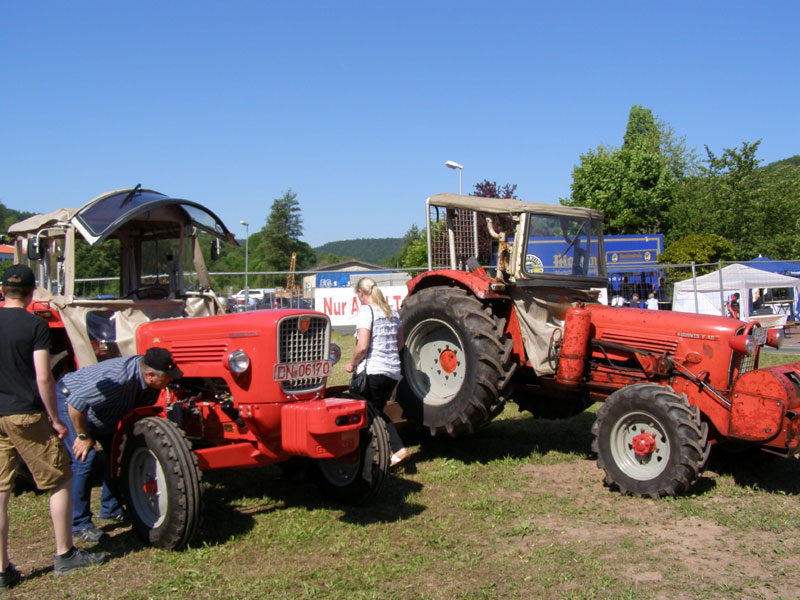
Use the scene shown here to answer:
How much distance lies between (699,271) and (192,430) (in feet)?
67.2

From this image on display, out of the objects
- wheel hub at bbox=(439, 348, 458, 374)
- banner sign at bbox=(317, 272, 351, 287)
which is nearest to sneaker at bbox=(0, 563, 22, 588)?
wheel hub at bbox=(439, 348, 458, 374)

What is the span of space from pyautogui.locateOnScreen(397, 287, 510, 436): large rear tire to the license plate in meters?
1.69

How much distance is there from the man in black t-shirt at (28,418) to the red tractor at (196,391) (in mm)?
518

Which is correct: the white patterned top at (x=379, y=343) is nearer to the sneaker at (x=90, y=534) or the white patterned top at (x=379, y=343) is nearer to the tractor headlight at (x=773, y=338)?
the sneaker at (x=90, y=534)

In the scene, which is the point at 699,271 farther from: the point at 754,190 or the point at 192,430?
the point at 192,430

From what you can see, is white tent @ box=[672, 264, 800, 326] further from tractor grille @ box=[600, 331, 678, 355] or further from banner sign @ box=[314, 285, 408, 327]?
tractor grille @ box=[600, 331, 678, 355]

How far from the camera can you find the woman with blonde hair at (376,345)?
5.48 m

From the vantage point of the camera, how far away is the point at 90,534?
14.3 ft

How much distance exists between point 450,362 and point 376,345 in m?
1.09

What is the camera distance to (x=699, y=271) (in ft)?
71.8

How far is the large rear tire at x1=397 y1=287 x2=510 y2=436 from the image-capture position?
5.86 meters

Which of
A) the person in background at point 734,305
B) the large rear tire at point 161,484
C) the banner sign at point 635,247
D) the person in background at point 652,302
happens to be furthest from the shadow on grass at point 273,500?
the banner sign at point 635,247

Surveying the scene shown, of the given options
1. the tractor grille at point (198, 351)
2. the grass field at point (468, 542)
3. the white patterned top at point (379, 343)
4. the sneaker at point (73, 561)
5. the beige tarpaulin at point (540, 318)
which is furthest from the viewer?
the beige tarpaulin at point (540, 318)

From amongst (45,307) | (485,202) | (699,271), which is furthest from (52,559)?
(699,271)
